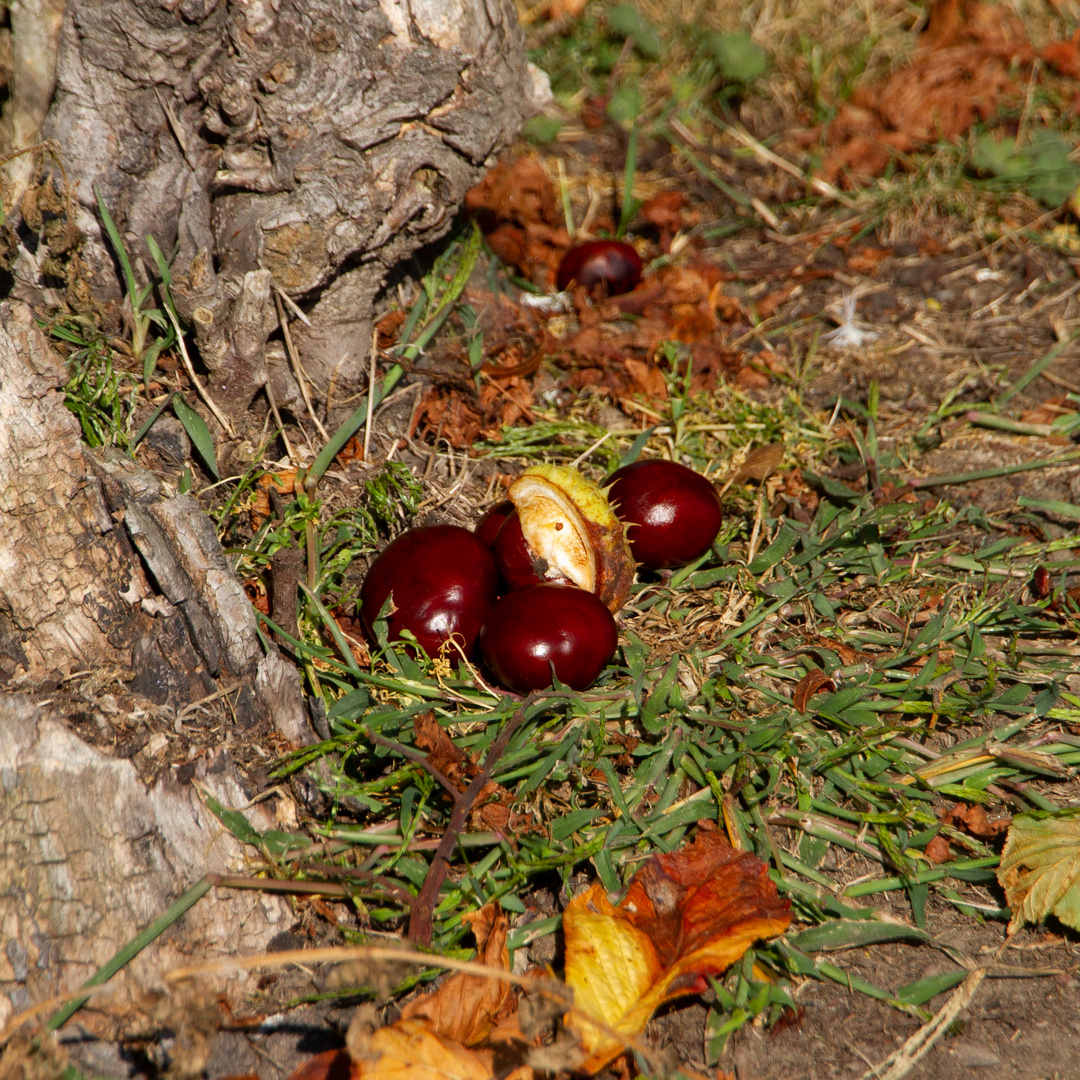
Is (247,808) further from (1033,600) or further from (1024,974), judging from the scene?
(1033,600)

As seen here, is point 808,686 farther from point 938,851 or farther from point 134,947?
point 134,947

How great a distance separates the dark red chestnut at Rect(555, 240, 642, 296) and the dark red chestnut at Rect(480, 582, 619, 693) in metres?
1.84

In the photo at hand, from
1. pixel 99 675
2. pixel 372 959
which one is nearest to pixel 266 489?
pixel 99 675

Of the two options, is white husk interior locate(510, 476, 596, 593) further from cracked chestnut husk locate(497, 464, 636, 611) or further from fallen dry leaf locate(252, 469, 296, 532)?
fallen dry leaf locate(252, 469, 296, 532)

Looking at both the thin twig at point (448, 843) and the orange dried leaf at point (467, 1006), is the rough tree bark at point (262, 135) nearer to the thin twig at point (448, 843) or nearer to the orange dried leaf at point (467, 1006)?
→ the thin twig at point (448, 843)

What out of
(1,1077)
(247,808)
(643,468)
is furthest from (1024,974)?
(1,1077)

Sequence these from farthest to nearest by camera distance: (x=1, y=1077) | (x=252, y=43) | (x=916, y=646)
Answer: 1. (x=252, y=43)
2. (x=916, y=646)
3. (x=1, y=1077)

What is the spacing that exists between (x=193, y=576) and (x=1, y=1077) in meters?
1.07

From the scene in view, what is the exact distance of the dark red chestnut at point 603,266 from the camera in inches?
144

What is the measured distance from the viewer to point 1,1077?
1566 mm

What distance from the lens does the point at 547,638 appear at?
7.06 ft

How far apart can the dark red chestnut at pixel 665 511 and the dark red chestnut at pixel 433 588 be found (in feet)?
1.49

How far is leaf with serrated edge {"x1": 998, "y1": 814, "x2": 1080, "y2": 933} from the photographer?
6.37ft

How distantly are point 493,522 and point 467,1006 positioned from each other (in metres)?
1.25
